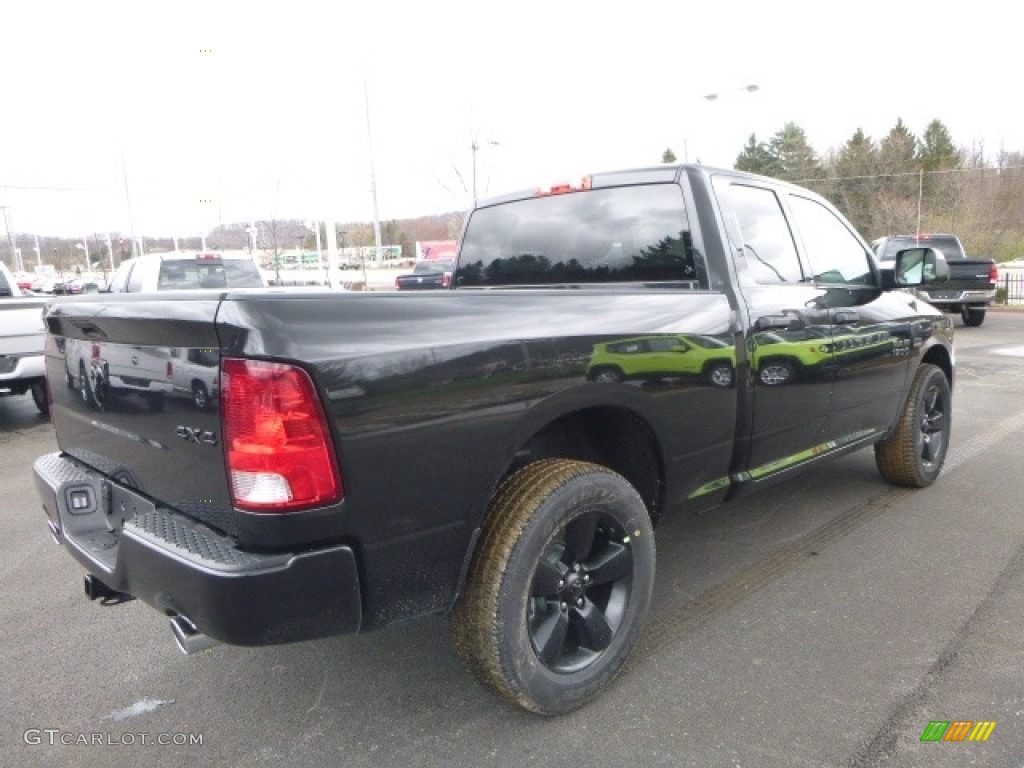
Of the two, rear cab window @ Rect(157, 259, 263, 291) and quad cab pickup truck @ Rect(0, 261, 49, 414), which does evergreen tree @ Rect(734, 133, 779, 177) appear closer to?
rear cab window @ Rect(157, 259, 263, 291)

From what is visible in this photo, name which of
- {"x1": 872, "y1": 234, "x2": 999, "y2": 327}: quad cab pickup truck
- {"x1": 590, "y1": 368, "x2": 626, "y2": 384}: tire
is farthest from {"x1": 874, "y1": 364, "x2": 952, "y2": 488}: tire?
{"x1": 872, "y1": 234, "x2": 999, "y2": 327}: quad cab pickup truck

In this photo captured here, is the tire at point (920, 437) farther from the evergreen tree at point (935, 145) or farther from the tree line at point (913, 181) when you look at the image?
the evergreen tree at point (935, 145)

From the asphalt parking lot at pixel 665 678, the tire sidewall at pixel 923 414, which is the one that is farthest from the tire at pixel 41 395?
the tire sidewall at pixel 923 414

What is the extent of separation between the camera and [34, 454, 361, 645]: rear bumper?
182 centimetres

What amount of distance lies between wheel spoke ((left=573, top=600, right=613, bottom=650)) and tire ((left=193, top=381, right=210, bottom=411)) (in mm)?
1374

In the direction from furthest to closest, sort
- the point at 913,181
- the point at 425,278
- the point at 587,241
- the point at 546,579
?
the point at 913,181
the point at 425,278
the point at 587,241
the point at 546,579

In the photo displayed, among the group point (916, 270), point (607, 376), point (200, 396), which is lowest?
point (607, 376)

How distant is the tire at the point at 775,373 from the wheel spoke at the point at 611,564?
1082 millimetres

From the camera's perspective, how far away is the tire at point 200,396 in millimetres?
1872

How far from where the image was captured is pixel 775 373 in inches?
128

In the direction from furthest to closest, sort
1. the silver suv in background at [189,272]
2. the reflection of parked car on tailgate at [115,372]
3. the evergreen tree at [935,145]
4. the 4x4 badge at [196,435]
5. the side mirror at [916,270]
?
1. the evergreen tree at [935,145]
2. the silver suv in background at [189,272]
3. the side mirror at [916,270]
4. the reflection of parked car on tailgate at [115,372]
5. the 4x4 badge at [196,435]

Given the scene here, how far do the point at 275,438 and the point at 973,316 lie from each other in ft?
57.8

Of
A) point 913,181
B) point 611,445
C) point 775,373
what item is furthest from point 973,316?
point 913,181

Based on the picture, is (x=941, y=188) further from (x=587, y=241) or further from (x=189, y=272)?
(x=587, y=241)
